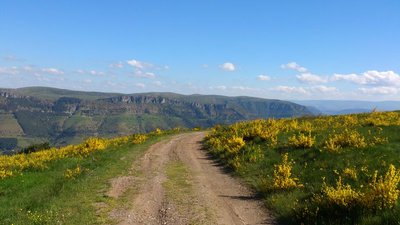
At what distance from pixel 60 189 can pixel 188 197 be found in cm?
633

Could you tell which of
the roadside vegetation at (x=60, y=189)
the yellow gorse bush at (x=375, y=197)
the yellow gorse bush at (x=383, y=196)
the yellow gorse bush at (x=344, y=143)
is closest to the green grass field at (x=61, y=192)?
the roadside vegetation at (x=60, y=189)

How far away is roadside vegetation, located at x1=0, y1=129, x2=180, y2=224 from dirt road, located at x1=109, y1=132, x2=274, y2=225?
1020 mm

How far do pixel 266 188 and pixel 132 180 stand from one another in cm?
722

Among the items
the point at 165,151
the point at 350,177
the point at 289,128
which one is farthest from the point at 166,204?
the point at 289,128

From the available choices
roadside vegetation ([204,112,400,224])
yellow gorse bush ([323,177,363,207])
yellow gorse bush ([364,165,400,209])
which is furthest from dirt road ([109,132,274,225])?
yellow gorse bush ([364,165,400,209])

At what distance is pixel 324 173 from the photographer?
17109 millimetres

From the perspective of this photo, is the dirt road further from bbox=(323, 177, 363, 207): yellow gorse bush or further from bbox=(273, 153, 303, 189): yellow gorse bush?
bbox=(323, 177, 363, 207): yellow gorse bush

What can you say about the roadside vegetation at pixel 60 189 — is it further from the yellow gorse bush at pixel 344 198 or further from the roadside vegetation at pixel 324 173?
the yellow gorse bush at pixel 344 198

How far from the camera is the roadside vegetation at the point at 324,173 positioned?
1182 centimetres

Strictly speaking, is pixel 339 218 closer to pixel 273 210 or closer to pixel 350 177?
pixel 273 210

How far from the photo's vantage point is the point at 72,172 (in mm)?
23938

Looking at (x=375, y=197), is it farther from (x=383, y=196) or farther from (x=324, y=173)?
(x=324, y=173)

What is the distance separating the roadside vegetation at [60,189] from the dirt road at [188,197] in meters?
1.02

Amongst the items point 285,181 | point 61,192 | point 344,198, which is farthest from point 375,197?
point 61,192
